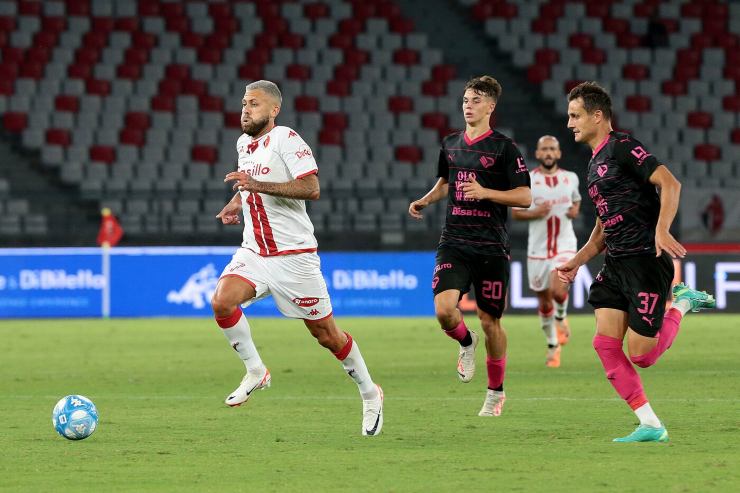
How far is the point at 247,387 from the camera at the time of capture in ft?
28.3

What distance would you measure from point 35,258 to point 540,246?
10.4m

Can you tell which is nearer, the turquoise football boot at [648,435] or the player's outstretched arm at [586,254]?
the turquoise football boot at [648,435]

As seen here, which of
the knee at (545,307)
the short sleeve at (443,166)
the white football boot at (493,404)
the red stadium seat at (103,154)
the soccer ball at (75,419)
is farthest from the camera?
the red stadium seat at (103,154)

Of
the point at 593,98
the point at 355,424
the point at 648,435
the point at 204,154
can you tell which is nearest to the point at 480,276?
the point at 355,424

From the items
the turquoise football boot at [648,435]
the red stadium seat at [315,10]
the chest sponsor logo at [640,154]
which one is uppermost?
the red stadium seat at [315,10]

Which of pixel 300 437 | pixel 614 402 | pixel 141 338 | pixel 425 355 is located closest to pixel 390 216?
pixel 141 338

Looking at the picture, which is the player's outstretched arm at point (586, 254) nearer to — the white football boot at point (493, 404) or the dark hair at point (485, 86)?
the white football boot at point (493, 404)

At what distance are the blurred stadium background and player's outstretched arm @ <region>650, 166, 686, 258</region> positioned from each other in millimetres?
16663

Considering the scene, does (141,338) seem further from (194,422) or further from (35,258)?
(194,422)

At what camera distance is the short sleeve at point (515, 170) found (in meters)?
9.61

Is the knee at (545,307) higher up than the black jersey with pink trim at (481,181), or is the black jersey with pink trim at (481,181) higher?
the black jersey with pink trim at (481,181)

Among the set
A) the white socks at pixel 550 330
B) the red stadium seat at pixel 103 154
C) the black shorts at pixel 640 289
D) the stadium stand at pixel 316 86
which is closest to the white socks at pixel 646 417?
the black shorts at pixel 640 289

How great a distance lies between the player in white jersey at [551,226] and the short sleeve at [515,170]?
504cm

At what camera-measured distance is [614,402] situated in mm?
10195
